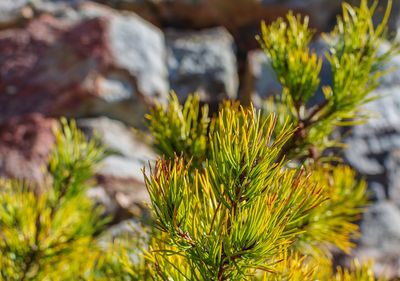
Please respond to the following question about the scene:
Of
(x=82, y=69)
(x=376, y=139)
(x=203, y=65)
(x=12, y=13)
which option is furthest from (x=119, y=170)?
(x=376, y=139)

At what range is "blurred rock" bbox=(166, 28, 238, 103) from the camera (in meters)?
2.44

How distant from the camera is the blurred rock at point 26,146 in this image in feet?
6.59

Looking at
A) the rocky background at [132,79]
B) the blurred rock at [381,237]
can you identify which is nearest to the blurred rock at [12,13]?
the rocky background at [132,79]

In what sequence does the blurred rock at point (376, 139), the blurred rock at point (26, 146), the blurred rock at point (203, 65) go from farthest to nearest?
the blurred rock at point (203, 65)
the blurred rock at point (376, 139)
the blurred rock at point (26, 146)

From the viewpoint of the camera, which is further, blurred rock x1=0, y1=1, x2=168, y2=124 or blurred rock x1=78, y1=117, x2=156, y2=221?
blurred rock x1=0, y1=1, x2=168, y2=124

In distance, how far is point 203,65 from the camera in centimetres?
249

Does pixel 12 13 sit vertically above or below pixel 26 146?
above

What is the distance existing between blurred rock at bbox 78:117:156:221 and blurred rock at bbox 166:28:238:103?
36 cm

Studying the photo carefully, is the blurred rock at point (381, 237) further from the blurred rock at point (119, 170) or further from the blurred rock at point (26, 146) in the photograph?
the blurred rock at point (26, 146)

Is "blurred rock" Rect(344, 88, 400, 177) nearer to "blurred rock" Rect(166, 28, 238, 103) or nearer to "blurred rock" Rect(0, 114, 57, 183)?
"blurred rock" Rect(166, 28, 238, 103)

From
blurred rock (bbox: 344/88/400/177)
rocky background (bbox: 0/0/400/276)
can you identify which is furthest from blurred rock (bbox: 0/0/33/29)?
blurred rock (bbox: 344/88/400/177)

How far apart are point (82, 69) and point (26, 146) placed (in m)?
0.42

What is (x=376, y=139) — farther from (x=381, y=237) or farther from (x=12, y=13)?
(x=12, y=13)

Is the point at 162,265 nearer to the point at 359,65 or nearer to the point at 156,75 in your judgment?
the point at 359,65
